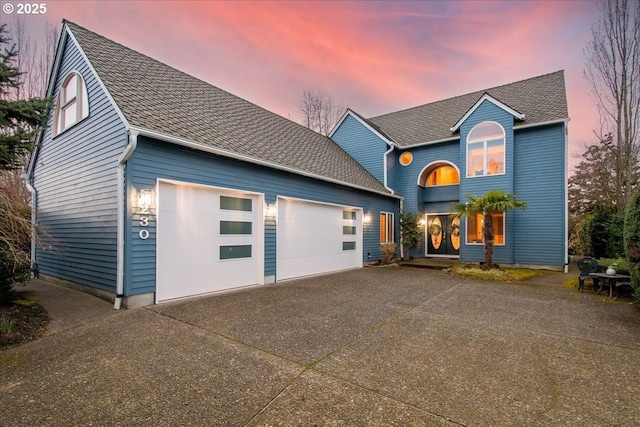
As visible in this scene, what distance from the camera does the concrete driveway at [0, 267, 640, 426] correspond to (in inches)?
88.4

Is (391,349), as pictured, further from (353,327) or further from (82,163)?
(82,163)

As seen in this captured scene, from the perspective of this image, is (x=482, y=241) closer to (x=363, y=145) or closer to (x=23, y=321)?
(x=363, y=145)

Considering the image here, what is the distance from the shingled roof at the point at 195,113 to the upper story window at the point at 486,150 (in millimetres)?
4141

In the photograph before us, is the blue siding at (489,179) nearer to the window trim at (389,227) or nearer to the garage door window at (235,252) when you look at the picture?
the window trim at (389,227)

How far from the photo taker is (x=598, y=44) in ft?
38.8

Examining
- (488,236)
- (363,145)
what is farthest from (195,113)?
(488,236)

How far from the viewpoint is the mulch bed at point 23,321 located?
146 inches

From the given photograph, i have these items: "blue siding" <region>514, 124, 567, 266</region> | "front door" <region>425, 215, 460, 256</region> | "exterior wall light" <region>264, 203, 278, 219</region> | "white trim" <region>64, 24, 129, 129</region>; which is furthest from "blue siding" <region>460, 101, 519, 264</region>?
"white trim" <region>64, 24, 129, 129</region>

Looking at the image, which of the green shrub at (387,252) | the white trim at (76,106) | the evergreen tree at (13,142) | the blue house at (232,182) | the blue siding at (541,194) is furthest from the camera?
the green shrub at (387,252)

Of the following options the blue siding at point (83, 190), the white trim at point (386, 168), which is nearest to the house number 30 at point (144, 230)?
the blue siding at point (83, 190)

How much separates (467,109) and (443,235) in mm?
6100

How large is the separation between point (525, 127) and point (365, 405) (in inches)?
470

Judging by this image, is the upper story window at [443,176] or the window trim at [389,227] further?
the upper story window at [443,176]

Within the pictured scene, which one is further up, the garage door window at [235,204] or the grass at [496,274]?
the garage door window at [235,204]
